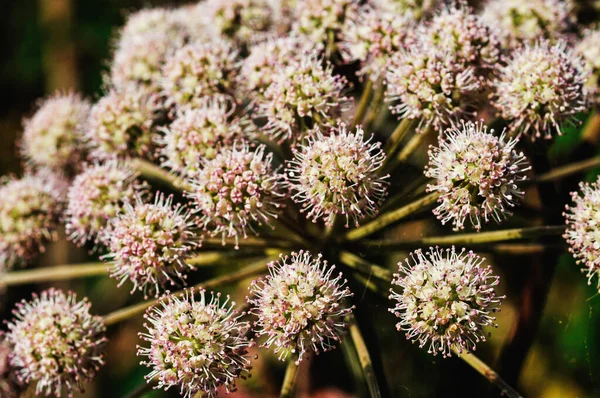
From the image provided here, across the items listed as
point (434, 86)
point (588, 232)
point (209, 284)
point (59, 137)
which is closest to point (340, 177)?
point (434, 86)

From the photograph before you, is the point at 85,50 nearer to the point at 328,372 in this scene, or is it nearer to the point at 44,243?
the point at 44,243

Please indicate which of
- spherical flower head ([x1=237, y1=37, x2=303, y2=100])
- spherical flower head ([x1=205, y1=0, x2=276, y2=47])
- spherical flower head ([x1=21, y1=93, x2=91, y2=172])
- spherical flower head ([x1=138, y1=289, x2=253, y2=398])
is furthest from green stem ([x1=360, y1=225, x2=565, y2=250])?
spherical flower head ([x1=21, y1=93, x2=91, y2=172])

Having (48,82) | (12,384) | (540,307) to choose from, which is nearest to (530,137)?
(540,307)

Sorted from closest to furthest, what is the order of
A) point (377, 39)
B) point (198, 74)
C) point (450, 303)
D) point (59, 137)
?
1. point (450, 303)
2. point (377, 39)
3. point (198, 74)
4. point (59, 137)

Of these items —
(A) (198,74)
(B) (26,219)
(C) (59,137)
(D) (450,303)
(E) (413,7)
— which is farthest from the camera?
(C) (59,137)

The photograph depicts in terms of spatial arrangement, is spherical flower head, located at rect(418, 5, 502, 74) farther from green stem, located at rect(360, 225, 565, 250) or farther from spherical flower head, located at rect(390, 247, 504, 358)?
spherical flower head, located at rect(390, 247, 504, 358)

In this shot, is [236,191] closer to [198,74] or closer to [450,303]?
[198,74]
